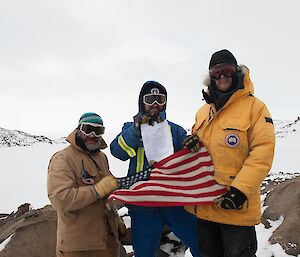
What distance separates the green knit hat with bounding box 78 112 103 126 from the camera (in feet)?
13.0

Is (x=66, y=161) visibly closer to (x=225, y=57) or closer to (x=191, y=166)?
(x=191, y=166)

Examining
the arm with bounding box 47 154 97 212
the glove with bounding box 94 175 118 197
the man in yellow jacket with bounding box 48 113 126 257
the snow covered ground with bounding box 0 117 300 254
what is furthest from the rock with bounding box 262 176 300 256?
the arm with bounding box 47 154 97 212

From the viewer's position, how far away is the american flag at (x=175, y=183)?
379 cm

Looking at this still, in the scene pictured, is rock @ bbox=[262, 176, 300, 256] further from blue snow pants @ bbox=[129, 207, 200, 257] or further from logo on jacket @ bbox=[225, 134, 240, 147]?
logo on jacket @ bbox=[225, 134, 240, 147]

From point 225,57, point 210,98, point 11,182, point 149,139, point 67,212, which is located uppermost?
point 225,57

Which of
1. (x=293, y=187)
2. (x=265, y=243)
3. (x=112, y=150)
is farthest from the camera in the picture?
A: (x=293, y=187)

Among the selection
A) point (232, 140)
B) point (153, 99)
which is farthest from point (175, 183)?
point (153, 99)

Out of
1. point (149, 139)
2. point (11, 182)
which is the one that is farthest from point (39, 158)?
point (149, 139)

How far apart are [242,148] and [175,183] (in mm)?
858

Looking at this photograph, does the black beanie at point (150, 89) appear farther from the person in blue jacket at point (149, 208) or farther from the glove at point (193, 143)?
the glove at point (193, 143)

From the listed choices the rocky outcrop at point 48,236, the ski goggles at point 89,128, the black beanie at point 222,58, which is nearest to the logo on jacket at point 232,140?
the black beanie at point 222,58

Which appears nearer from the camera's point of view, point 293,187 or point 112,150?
point 112,150

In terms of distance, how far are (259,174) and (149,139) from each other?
1276mm

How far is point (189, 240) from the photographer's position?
409 centimetres
